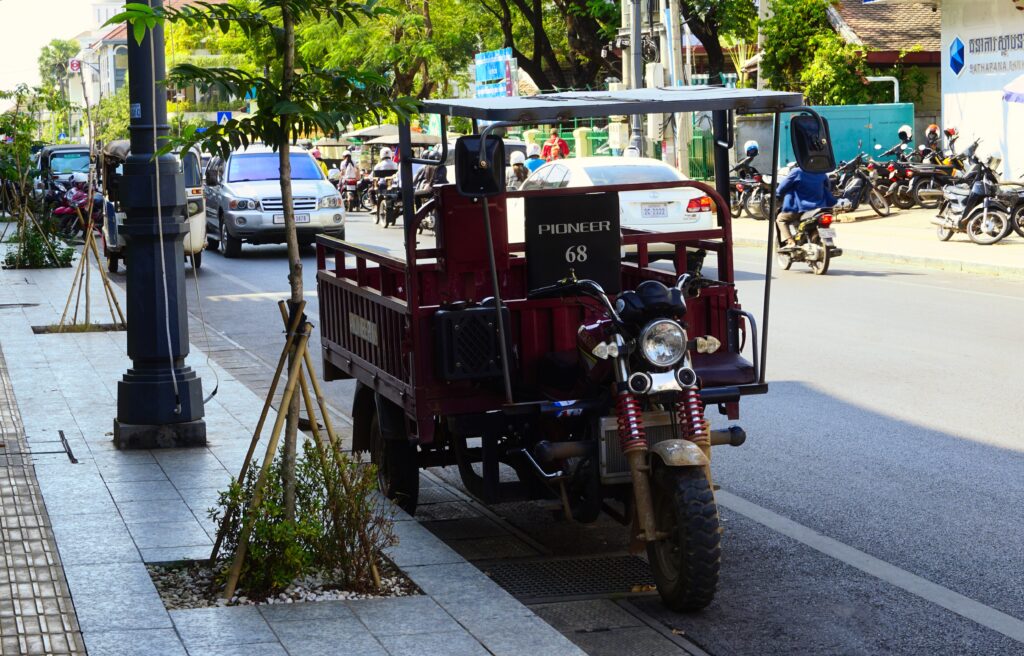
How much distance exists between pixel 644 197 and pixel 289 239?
40.2 feet

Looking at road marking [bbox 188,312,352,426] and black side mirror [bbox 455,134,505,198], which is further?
road marking [bbox 188,312,352,426]

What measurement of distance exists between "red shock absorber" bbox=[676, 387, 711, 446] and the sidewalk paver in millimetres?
977

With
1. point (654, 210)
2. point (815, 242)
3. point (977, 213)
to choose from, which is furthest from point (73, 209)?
point (977, 213)

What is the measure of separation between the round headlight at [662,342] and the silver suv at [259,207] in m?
18.8

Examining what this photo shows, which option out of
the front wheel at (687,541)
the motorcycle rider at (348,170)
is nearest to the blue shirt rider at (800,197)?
the front wheel at (687,541)

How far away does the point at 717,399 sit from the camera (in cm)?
630

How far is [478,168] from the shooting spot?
564cm

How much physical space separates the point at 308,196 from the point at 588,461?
→ 1934 centimetres

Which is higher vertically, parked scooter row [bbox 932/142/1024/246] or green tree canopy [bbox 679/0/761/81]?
green tree canopy [bbox 679/0/761/81]

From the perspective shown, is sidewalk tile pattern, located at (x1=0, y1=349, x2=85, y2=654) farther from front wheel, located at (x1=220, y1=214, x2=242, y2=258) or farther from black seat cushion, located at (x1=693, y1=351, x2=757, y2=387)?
front wheel, located at (x1=220, y1=214, x2=242, y2=258)

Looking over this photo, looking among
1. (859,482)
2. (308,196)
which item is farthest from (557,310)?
(308,196)

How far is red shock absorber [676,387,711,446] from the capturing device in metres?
5.66

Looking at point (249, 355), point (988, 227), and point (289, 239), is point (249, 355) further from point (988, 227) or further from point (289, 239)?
point (988, 227)

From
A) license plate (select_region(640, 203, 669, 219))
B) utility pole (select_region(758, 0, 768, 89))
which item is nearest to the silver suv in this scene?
license plate (select_region(640, 203, 669, 219))
